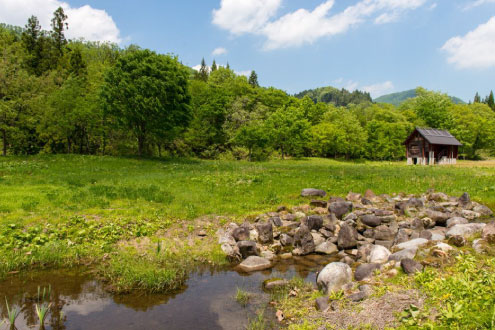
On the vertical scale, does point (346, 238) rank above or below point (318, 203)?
below

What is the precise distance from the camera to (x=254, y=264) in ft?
39.0

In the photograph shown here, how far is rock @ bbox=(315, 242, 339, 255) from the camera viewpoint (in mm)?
13328

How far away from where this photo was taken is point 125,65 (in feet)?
137

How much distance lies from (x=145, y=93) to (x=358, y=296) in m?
37.6

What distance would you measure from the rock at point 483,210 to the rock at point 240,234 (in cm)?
1316

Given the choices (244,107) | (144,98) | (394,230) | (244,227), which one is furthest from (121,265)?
(244,107)

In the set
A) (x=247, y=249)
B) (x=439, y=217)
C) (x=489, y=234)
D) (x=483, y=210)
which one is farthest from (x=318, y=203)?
(x=483, y=210)

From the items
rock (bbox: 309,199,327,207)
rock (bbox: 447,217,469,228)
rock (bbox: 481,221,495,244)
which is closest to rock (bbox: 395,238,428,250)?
rock (bbox: 481,221,495,244)

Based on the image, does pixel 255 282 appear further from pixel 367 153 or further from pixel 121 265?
pixel 367 153

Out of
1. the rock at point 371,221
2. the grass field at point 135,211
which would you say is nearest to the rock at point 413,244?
the rock at point 371,221

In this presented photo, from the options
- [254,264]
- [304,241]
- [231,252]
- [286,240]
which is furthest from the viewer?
[286,240]

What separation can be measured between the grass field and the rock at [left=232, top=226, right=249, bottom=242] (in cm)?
105

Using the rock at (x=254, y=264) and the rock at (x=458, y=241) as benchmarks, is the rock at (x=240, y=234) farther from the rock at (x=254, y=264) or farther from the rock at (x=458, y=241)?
the rock at (x=458, y=241)

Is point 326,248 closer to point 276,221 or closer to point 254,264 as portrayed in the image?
point 276,221
